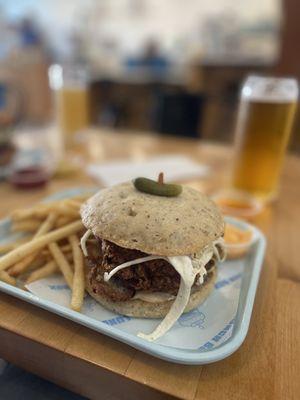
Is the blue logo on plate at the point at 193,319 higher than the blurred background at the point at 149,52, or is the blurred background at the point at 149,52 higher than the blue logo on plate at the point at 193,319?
the blurred background at the point at 149,52

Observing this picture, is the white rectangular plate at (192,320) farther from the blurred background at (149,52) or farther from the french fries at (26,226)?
the blurred background at (149,52)

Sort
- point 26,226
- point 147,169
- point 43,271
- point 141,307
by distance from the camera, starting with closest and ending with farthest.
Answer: point 141,307, point 43,271, point 26,226, point 147,169

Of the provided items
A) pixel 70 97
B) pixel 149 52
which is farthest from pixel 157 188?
pixel 149 52

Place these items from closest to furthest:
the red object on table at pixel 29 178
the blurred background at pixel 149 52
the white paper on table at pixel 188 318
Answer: the white paper on table at pixel 188 318, the red object on table at pixel 29 178, the blurred background at pixel 149 52

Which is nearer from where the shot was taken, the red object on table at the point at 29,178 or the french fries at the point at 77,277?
the french fries at the point at 77,277

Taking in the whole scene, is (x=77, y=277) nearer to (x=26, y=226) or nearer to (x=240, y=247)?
(x=26, y=226)

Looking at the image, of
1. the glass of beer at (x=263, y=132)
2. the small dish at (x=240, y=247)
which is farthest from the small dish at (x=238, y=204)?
the small dish at (x=240, y=247)

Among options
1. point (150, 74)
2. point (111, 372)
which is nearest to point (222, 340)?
point (111, 372)
